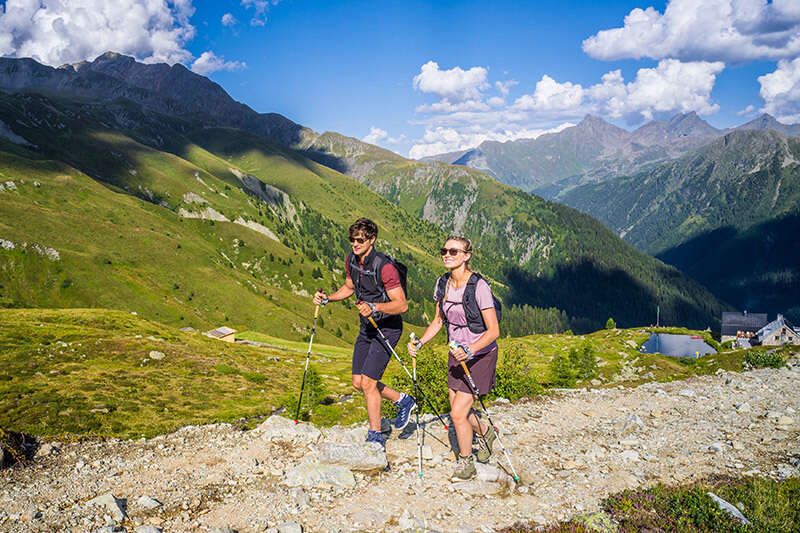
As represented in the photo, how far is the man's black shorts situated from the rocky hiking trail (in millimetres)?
1872

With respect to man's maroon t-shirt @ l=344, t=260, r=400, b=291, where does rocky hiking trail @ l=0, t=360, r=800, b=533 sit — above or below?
below

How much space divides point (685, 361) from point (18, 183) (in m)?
184

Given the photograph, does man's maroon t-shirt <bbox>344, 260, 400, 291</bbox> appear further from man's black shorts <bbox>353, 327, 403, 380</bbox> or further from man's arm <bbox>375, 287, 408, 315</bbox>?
man's black shorts <bbox>353, 327, 403, 380</bbox>

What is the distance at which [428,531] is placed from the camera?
8.48m

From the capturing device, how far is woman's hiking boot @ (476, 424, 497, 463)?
11.0 meters

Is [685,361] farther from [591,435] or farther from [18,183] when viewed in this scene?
[18,183]

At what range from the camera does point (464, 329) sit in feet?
33.3

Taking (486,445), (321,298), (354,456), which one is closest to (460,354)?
(486,445)

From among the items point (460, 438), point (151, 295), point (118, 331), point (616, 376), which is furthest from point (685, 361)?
point (151, 295)

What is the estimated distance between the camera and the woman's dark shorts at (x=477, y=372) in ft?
33.4

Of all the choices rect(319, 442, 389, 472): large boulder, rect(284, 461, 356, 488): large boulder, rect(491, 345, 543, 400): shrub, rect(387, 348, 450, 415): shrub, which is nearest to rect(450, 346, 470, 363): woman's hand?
rect(319, 442, 389, 472): large boulder

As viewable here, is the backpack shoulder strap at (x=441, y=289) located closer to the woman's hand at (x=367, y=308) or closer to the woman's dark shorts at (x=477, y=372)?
the woman's dark shorts at (x=477, y=372)

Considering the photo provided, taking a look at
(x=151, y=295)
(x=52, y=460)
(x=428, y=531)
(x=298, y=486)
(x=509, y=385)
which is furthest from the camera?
(x=151, y=295)

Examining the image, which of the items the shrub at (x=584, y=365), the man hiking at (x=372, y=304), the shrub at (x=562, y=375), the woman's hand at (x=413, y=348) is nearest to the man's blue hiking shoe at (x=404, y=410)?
the man hiking at (x=372, y=304)
